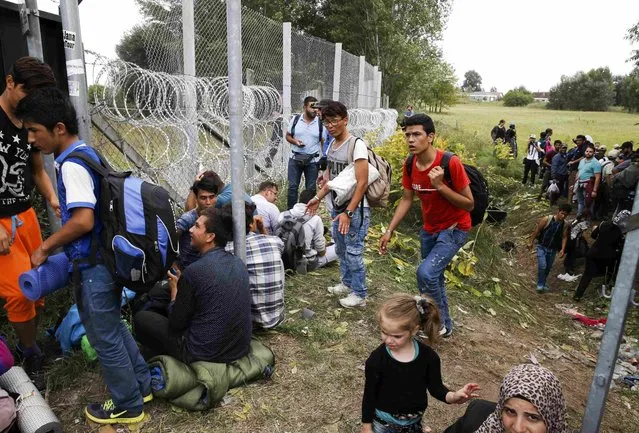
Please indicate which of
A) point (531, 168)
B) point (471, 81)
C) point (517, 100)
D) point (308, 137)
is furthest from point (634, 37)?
point (471, 81)

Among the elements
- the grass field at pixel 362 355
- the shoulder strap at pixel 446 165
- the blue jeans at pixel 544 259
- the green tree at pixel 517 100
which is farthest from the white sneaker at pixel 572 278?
Result: the green tree at pixel 517 100

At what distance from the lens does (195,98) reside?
4996 mm

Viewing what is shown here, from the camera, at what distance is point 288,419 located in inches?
104

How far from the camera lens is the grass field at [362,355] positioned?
264cm

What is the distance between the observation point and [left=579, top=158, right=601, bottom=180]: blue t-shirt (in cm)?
962

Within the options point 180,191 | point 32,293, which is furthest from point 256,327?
point 180,191

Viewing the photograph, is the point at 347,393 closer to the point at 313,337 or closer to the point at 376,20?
the point at 313,337

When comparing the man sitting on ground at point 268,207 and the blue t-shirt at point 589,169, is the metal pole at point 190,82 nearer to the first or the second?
the man sitting on ground at point 268,207

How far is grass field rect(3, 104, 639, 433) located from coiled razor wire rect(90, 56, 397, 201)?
154cm

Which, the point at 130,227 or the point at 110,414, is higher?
the point at 130,227

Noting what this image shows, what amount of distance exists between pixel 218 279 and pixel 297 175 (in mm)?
3820

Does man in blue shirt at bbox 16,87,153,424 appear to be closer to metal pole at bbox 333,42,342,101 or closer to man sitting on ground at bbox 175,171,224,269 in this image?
man sitting on ground at bbox 175,171,224,269

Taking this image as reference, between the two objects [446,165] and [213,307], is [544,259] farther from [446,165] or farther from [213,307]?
[213,307]

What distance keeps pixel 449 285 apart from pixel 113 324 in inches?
160
